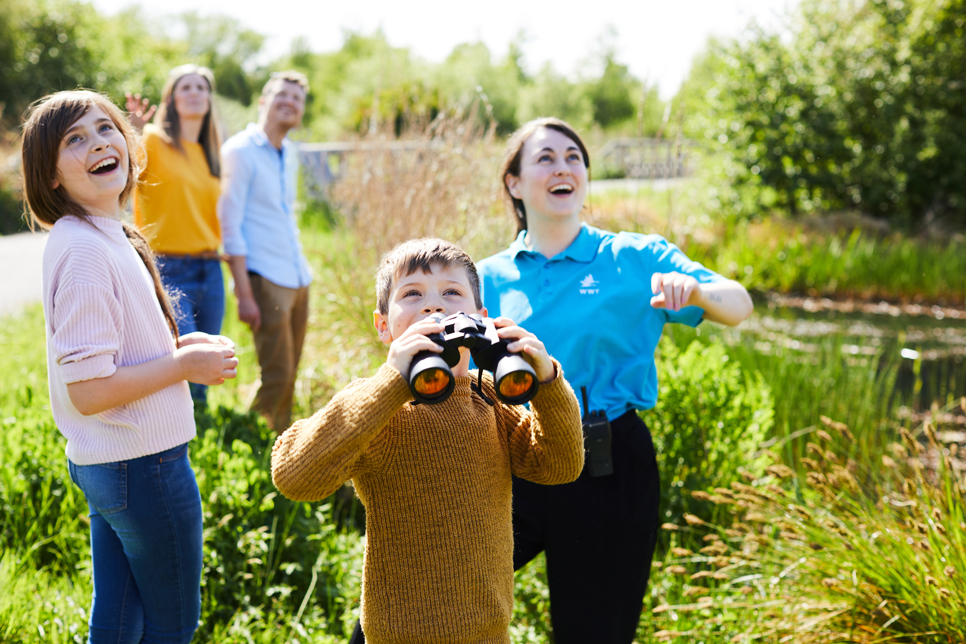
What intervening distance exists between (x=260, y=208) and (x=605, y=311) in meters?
2.49

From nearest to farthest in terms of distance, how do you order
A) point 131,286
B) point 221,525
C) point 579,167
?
point 131,286
point 579,167
point 221,525

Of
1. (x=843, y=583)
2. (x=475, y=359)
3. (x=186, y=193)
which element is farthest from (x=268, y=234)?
(x=843, y=583)

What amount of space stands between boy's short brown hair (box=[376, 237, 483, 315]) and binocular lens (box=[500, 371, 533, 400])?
1.07 ft

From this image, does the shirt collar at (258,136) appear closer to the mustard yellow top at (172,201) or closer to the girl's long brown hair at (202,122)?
the girl's long brown hair at (202,122)

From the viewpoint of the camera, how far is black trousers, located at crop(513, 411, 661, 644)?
1.92 m

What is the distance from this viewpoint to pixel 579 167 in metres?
2.21

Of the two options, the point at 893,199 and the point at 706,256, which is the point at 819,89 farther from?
the point at 706,256

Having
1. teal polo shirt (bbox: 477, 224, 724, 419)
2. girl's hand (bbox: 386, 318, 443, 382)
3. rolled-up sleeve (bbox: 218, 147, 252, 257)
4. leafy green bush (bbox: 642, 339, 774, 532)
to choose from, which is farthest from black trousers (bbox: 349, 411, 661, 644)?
rolled-up sleeve (bbox: 218, 147, 252, 257)

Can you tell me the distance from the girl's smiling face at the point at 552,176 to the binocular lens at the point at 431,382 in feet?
3.57

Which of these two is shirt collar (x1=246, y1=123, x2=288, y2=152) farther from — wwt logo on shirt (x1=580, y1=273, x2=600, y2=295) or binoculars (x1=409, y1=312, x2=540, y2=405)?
binoculars (x1=409, y1=312, x2=540, y2=405)

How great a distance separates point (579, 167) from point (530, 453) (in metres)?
1.05

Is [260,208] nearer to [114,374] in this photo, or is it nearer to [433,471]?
[114,374]

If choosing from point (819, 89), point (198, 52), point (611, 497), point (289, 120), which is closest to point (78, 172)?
point (611, 497)

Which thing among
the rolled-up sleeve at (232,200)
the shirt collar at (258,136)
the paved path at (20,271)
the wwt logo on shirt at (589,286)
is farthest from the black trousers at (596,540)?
the paved path at (20,271)
